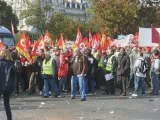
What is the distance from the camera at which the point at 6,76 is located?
1338 centimetres

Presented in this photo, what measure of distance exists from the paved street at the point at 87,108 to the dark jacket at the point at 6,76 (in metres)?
1.04

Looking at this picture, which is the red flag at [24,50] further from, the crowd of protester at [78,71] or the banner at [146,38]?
the banner at [146,38]

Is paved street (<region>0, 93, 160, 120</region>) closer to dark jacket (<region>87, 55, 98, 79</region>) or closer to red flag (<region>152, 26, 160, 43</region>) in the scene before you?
dark jacket (<region>87, 55, 98, 79</region>)

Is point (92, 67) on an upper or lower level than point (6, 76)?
lower

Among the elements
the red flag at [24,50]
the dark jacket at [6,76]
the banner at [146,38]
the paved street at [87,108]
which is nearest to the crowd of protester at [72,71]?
the red flag at [24,50]

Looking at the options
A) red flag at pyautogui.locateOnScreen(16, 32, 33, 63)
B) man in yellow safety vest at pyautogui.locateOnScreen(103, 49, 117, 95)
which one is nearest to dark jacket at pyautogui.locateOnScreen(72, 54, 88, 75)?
man in yellow safety vest at pyautogui.locateOnScreen(103, 49, 117, 95)

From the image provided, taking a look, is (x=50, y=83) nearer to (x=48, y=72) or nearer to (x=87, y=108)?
(x=48, y=72)

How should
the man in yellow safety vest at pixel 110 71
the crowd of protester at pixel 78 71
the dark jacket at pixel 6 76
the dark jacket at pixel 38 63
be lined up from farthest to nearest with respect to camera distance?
the dark jacket at pixel 38 63
the man in yellow safety vest at pixel 110 71
the crowd of protester at pixel 78 71
the dark jacket at pixel 6 76

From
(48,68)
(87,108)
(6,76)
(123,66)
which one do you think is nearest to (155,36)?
(123,66)

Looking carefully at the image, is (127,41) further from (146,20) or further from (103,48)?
(146,20)

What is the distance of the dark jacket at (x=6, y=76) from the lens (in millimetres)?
13312

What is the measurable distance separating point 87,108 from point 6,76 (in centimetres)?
355

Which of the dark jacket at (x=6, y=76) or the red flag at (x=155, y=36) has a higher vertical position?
the red flag at (x=155, y=36)

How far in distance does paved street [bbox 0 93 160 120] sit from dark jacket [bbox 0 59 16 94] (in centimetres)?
104
